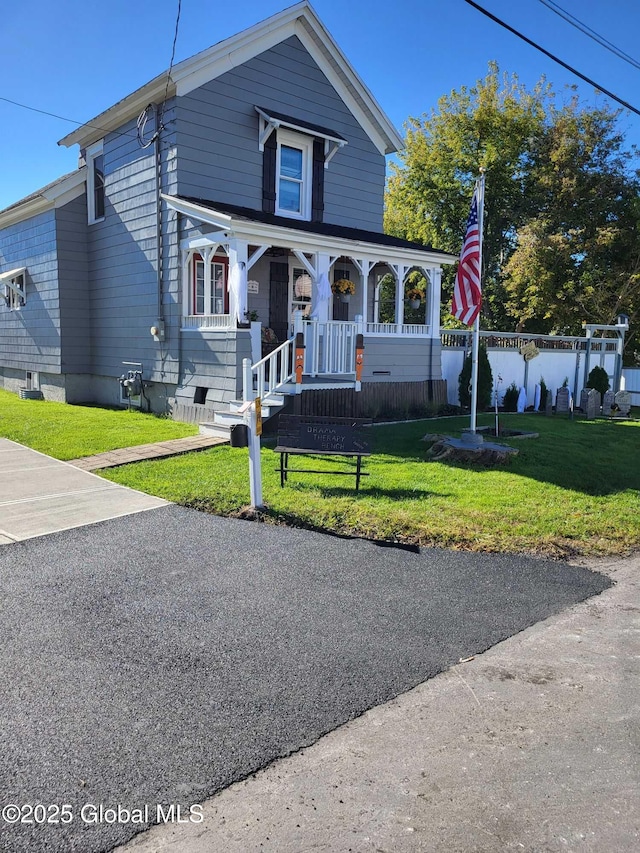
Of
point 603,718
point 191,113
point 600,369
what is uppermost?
point 191,113

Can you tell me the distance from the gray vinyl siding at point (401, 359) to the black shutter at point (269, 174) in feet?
12.5

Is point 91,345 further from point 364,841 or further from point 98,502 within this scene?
point 364,841

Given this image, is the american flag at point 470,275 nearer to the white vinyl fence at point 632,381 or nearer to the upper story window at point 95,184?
the upper story window at point 95,184

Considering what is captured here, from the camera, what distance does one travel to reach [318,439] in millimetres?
7828

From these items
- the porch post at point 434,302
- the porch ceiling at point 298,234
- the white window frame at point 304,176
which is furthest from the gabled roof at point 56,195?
the porch post at point 434,302

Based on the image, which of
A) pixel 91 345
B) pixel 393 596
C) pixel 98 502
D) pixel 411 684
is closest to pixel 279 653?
pixel 411 684

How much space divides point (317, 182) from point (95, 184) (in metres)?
5.73

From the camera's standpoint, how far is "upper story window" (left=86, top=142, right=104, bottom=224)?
1577cm

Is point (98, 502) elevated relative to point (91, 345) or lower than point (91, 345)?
lower

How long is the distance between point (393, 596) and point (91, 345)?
1409 centimetres

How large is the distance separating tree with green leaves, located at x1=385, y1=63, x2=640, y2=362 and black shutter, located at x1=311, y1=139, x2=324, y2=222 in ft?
35.4

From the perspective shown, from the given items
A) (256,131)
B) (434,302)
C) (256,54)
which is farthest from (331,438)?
(256,54)

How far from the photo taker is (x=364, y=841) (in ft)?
7.89

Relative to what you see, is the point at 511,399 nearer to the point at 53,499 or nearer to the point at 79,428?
the point at 79,428
